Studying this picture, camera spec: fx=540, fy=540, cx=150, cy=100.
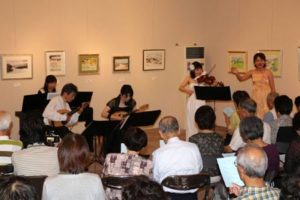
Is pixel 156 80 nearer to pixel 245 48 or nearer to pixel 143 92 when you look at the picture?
pixel 143 92

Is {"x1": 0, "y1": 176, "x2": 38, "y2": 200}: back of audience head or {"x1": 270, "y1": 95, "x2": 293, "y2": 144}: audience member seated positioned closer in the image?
{"x1": 0, "y1": 176, "x2": 38, "y2": 200}: back of audience head

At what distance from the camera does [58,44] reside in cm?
1156

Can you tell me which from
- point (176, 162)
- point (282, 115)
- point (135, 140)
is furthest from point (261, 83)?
point (135, 140)

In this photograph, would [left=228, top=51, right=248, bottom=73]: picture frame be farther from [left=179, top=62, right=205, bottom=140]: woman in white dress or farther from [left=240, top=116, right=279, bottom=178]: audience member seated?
[left=240, top=116, right=279, bottom=178]: audience member seated

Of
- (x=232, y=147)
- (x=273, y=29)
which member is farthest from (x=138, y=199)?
(x=273, y=29)

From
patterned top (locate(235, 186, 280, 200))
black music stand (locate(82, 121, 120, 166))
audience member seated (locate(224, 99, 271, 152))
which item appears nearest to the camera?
patterned top (locate(235, 186, 280, 200))

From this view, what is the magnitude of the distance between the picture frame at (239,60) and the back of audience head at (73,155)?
8768mm

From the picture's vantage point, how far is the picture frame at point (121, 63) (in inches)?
491

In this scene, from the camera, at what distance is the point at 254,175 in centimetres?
399

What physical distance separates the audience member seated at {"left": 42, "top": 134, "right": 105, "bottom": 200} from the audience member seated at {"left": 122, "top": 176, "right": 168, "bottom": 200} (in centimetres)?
121

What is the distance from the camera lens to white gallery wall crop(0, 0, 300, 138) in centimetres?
1116

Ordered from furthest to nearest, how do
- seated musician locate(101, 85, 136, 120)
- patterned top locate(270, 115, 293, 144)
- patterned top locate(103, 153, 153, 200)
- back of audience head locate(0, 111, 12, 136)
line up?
1. seated musician locate(101, 85, 136, 120)
2. patterned top locate(270, 115, 293, 144)
3. back of audience head locate(0, 111, 12, 136)
4. patterned top locate(103, 153, 153, 200)

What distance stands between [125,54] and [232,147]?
21.6ft

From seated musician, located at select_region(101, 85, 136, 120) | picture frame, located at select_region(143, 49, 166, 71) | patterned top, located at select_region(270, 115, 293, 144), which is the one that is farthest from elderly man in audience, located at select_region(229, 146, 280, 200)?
picture frame, located at select_region(143, 49, 166, 71)
